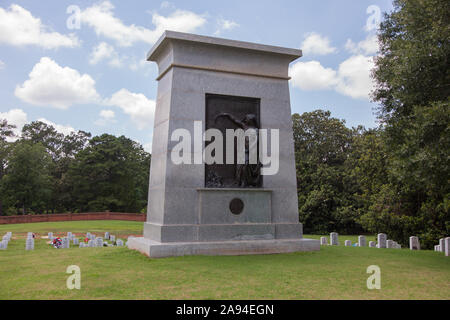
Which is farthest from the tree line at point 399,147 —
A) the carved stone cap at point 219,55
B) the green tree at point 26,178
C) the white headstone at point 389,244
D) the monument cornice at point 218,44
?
the green tree at point 26,178

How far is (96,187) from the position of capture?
1977 inches

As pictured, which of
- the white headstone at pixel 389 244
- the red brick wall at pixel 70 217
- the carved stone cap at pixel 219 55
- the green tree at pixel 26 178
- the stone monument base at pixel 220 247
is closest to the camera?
the stone monument base at pixel 220 247

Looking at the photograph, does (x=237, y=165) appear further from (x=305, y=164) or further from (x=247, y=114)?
(x=305, y=164)

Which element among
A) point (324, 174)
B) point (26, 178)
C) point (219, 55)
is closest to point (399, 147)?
point (219, 55)

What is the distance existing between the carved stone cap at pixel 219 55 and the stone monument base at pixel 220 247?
445 centimetres

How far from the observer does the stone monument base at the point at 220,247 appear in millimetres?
8656

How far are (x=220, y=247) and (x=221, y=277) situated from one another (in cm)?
245

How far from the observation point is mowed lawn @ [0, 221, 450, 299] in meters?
5.67

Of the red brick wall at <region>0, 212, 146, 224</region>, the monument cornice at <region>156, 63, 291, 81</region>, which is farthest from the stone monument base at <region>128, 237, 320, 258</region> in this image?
the red brick wall at <region>0, 212, 146, 224</region>

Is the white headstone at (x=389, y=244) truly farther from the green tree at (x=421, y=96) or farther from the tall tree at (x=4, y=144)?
the tall tree at (x=4, y=144)

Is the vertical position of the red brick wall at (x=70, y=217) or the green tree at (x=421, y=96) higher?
the green tree at (x=421, y=96)

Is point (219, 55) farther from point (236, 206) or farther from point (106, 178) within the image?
point (106, 178)

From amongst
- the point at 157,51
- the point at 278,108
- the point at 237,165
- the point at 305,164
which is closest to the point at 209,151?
the point at 237,165
